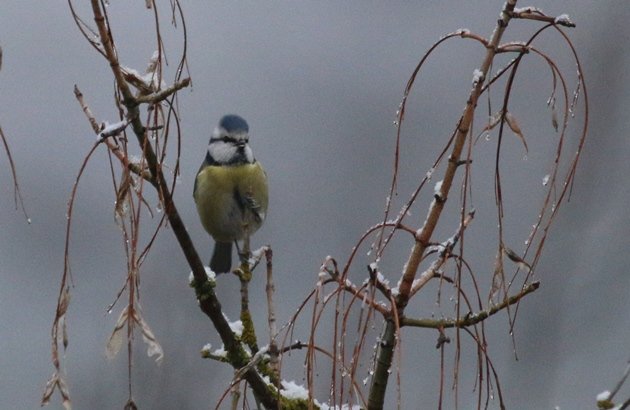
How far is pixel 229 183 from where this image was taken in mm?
3516

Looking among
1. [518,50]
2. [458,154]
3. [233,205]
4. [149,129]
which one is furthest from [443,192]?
[233,205]

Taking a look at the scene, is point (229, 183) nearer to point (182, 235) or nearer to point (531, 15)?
point (182, 235)

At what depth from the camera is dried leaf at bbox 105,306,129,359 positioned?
121 centimetres

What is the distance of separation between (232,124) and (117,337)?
234 centimetres

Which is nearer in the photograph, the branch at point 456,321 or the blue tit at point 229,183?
the branch at point 456,321

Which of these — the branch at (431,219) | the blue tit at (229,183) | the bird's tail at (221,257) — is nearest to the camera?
the branch at (431,219)

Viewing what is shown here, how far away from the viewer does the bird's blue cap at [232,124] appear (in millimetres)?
3521

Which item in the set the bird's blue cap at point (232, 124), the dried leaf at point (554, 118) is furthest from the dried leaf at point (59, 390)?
the bird's blue cap at point (232, 124)

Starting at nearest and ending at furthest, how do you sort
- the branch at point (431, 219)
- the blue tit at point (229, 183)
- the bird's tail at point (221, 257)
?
the branch at point (431, 219) < the blue tit at point (229, 183) < the bird's tail at point (221, 257)

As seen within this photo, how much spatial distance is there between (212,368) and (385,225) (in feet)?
9.27

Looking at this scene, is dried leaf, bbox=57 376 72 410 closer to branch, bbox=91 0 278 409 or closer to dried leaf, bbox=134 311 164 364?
dried leaf, bbox=134 311 164 364

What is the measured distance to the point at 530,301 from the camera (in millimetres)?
4125

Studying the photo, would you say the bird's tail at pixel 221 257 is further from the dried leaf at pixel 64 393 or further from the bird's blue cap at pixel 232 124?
the dried leaf at pixel 64 393

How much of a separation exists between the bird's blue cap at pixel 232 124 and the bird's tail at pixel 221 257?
53cm
